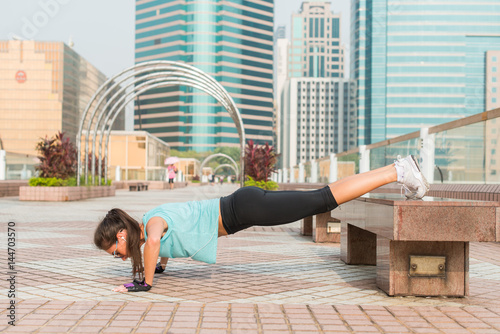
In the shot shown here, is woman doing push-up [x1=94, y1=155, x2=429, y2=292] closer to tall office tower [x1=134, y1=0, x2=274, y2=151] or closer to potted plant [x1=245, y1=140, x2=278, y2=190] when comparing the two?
potted plant [x1=245, y1=140, x2=278, y2=190]

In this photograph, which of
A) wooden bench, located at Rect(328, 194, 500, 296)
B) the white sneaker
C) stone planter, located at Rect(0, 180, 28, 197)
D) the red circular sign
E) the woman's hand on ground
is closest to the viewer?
wooden bench, located at Rect(328, 194, 500, 296)

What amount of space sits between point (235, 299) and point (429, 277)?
1.54 m

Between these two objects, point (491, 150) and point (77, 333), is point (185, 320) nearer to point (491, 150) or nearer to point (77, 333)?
point (77, 333)

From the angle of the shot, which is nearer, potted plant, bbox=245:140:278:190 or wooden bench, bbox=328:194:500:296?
wooden bench, bbox=328:194:500:296

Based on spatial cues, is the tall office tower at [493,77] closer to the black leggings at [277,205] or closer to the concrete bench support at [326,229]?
the concrete bench support at [326,229]

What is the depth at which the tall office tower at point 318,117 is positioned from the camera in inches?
6452

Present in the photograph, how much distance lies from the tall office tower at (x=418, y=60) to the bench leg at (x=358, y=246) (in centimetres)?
11442

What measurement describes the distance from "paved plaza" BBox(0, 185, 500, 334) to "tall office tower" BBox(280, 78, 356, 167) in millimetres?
158615

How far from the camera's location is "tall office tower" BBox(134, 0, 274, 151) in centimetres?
13400

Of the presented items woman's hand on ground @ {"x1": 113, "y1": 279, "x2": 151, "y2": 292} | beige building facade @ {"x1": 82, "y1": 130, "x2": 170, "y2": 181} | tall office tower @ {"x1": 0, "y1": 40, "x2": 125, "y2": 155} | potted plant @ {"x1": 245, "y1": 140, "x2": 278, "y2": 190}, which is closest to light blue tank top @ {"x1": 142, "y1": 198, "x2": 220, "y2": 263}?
woman's hand on ground @ {"x1": 113, "y1": 279, "x2": 151, "y2": 292}

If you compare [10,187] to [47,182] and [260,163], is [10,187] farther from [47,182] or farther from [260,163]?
[260,163]

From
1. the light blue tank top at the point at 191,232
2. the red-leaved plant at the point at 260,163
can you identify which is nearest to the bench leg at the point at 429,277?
the light blue tank top at the point at 191,232

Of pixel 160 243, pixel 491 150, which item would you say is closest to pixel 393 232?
pixel 160 243

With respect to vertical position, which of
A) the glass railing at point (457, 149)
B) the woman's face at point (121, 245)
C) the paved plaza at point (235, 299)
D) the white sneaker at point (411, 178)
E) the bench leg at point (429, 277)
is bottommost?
the paved plaza at point (235, 299)
